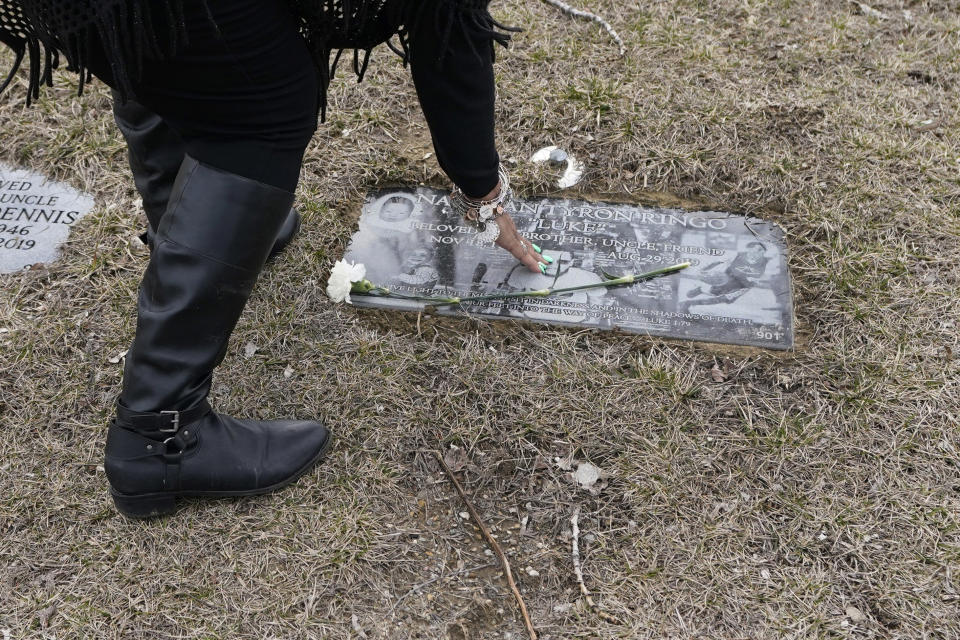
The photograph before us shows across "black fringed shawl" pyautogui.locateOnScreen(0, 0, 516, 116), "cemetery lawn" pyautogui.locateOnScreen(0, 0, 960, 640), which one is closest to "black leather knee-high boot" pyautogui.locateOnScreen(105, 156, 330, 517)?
"cemetery lawn" pyautogui.locateOnScreen(0, 0, 960, 640)

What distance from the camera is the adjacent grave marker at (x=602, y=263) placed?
217cm

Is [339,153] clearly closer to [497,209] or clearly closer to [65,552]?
[497,209]

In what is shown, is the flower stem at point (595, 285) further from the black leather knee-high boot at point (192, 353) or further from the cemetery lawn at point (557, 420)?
the black leather knee-high boot at point (192, 353)

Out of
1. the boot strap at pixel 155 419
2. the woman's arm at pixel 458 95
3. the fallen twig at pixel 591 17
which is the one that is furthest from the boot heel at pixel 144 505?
the fallen twig at pixel 591 17

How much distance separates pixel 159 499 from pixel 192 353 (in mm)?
407

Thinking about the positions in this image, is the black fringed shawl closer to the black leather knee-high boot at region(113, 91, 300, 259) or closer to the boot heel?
the black leather knee-high boot at region(113, 91, 300, 259)

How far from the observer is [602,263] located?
7.56 feet

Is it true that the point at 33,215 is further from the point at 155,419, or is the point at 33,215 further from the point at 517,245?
the point at 517,245

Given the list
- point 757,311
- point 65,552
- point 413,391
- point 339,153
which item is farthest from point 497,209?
point 65,552

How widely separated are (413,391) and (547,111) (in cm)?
129

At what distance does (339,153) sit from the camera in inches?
107

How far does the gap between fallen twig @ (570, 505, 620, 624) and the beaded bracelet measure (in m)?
0.73

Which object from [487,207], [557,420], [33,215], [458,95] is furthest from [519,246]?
[33,215]

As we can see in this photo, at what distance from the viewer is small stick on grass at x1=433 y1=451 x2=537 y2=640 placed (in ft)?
5.44
